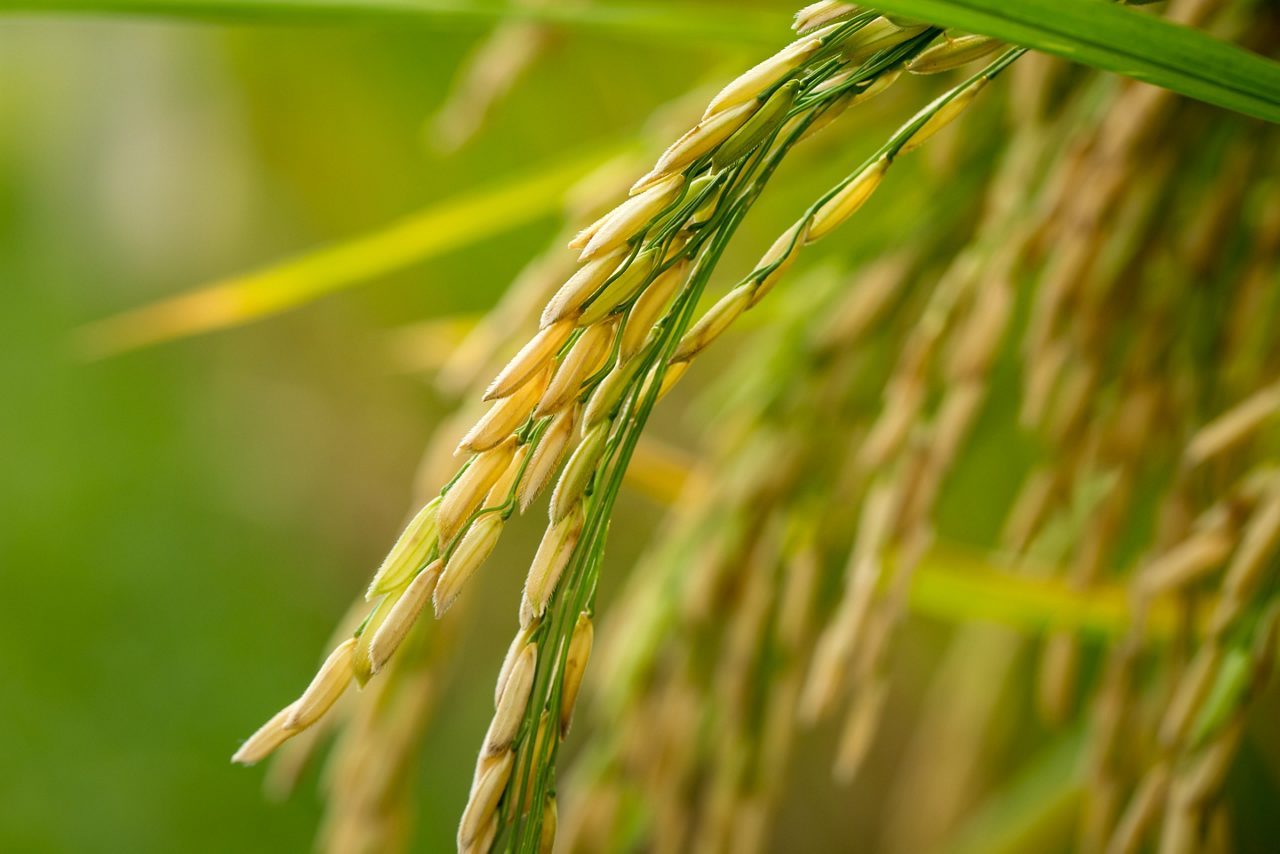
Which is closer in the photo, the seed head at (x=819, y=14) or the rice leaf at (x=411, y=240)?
the seed head at (x=819, y=14)

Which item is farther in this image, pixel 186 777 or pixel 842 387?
pixel 186 777

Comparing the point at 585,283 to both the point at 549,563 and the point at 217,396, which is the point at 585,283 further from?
the point at 217,396

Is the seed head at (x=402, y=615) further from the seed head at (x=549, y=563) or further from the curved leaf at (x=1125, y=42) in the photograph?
the curved leaf at (x=1125, y=42)

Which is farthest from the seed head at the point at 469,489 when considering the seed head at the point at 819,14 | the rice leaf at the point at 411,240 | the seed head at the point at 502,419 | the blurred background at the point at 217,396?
the blurred background at the point at 217,396

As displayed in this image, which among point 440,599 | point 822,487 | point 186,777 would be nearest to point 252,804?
point 186,777

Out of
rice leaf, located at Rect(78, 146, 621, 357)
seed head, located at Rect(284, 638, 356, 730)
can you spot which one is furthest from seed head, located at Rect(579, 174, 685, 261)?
rice leaf, located at Rect(78, 146, 621, 357)

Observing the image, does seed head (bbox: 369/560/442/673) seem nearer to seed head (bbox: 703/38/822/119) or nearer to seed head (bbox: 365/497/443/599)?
seed head (bbox: 365/497/443/599)

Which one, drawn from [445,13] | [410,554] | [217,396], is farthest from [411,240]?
[217,396]

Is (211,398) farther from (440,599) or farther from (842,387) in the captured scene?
(440,599)

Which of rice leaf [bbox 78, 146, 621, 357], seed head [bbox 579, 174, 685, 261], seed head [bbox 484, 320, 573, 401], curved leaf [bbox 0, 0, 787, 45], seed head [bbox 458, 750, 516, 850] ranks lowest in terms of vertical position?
seed head [bbox 458, 750, 516, 850]
